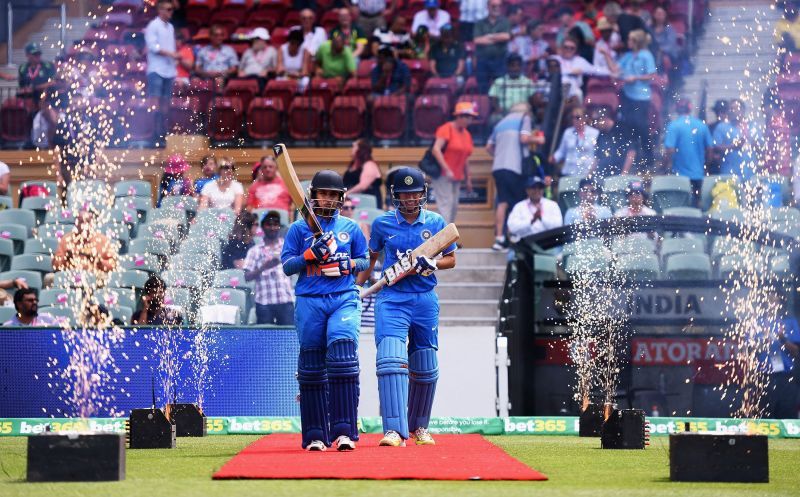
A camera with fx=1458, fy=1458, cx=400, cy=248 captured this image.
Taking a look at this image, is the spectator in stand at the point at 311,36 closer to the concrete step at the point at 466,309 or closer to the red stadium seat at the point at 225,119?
the red stadium seat at the point at 225,119

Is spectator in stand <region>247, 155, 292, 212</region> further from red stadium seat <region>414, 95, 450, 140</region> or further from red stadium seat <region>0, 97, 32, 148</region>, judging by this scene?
red stadium seat <region>0, 97, 32, 148</region>

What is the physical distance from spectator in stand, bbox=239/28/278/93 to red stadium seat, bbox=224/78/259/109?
1.19 ft

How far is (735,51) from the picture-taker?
2408 cm

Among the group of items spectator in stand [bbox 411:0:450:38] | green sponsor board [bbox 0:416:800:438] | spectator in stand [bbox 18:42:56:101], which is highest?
spectator in stand [bbox 411:0:450:38]

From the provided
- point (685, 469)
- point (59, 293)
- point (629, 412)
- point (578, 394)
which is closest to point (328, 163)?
point (59, 293)

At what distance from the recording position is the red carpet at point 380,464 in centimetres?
844

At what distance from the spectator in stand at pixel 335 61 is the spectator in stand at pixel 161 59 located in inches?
90.9

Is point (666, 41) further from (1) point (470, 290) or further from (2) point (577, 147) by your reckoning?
(1) point (470, 290)

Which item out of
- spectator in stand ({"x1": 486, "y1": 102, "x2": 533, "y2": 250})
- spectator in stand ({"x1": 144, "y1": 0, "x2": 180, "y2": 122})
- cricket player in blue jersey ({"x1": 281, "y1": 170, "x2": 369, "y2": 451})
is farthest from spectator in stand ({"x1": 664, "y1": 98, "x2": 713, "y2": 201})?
cricket player in blue jersey ({"x1": 281, "y1": 170, "x2": 369, "y2": 451})

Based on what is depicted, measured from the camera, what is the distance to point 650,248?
16.2 m

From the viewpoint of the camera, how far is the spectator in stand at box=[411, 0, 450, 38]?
23047mm

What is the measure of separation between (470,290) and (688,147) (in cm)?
343

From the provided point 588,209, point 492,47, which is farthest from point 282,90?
point 588,209

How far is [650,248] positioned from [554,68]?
5.63 meters
